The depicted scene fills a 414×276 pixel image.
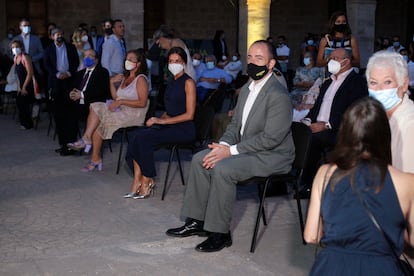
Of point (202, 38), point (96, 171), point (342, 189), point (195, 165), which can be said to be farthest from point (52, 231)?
point (202, 38)

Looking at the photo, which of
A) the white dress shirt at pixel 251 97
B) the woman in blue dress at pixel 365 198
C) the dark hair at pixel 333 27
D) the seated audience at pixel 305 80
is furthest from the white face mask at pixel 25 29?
the woman in blue dress at pixel 365 198

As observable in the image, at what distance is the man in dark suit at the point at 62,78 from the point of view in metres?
8.18

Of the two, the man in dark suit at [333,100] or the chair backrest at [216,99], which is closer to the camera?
the man in dark suit at [333,100]

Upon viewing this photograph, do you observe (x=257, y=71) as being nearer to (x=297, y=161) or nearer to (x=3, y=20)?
(x=297, y=161)

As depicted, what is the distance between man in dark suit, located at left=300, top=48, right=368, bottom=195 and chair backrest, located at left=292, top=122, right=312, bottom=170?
93cm

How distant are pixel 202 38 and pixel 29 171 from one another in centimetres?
1251

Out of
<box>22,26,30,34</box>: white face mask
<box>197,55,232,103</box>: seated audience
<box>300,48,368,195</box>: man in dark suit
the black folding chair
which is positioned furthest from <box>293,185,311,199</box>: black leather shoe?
<box>22,26,30,34</box>: white face mask

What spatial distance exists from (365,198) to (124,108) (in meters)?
4.59

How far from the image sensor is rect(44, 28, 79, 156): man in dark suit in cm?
818

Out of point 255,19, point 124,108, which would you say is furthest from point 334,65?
point 255,19

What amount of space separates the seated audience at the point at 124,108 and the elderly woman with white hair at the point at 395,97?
369 cm

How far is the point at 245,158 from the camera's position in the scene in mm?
4602

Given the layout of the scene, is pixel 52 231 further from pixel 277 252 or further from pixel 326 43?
pixel 326 43

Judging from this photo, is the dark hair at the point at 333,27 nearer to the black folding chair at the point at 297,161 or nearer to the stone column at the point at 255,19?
the black folding chair at the point at 297,161
